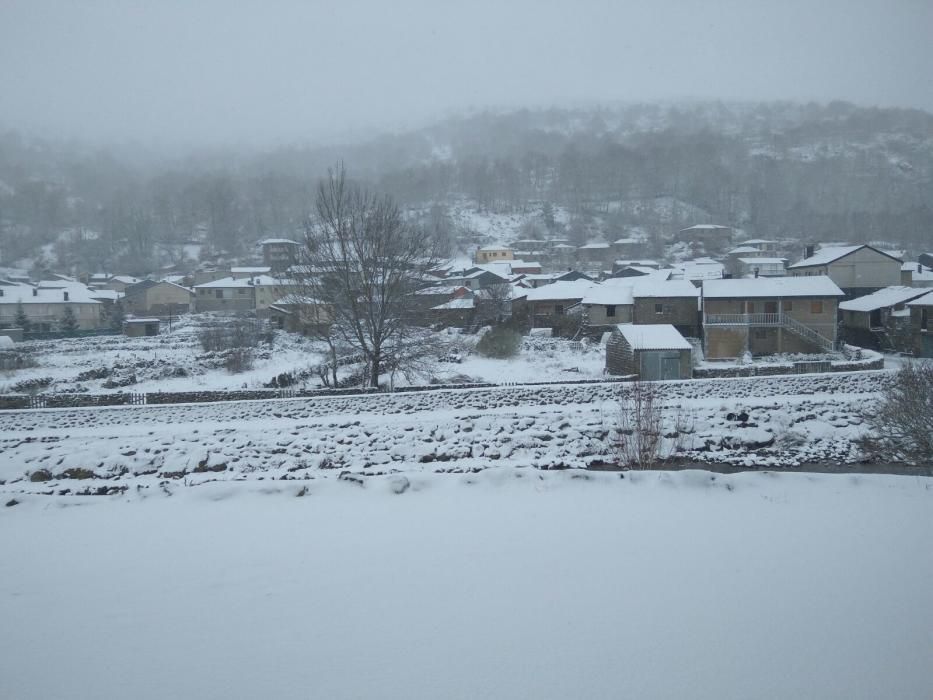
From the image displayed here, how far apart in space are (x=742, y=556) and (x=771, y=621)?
86cm

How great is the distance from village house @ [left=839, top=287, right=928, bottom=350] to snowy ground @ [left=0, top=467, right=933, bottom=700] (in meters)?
22.1

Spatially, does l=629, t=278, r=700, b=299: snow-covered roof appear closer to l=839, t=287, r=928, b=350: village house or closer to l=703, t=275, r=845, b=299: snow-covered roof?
l=703, t=275, r=845, b=299: snow-covered roof

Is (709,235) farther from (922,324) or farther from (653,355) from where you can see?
(653,355)

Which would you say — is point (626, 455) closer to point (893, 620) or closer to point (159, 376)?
point (893, 620)

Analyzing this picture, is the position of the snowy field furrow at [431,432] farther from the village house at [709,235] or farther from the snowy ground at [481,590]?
the village house at [709,235]

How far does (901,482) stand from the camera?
5.80m

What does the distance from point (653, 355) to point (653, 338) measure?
711 millimetres

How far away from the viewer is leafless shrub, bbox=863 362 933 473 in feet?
27.5

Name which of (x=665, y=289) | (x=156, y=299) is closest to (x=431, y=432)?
(x=665, y=289)

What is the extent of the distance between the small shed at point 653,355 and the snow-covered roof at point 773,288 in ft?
22.0

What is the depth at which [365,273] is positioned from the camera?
15.7 m

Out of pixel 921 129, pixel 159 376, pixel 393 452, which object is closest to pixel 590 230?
pixel 159 376

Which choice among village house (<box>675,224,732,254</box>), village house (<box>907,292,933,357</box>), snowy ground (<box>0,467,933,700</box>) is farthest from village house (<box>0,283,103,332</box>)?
village house (<box>675,224,732,254</box>)

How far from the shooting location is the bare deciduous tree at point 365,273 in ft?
51.4
